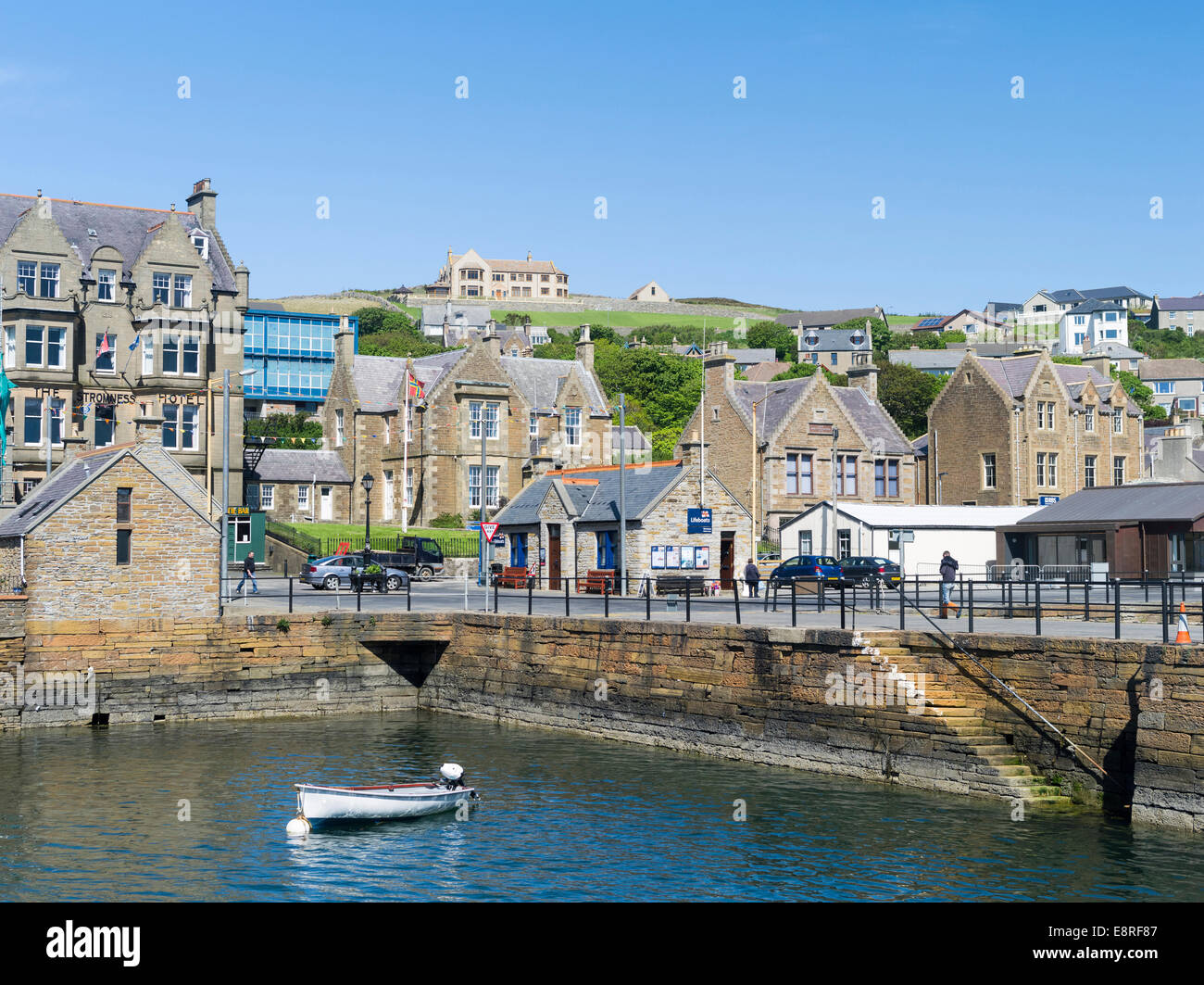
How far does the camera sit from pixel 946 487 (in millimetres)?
77625

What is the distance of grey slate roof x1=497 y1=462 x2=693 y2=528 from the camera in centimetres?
4725

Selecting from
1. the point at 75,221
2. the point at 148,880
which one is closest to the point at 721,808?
the point at 148,880

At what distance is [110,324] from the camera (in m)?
60.7

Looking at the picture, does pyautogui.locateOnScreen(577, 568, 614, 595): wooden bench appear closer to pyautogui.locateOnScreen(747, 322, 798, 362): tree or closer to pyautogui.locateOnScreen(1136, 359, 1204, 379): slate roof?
pyautogui.locateOnScreen(747, 322, 798, 362): tree

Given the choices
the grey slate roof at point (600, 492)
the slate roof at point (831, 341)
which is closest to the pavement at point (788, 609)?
the grey slate roof at point (600, 492)

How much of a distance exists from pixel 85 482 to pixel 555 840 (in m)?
17.2

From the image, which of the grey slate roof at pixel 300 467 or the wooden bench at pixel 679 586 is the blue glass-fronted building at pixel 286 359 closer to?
the grey slate roof at pixel 300 467

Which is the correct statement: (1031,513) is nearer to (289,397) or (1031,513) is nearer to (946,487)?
(946,487)

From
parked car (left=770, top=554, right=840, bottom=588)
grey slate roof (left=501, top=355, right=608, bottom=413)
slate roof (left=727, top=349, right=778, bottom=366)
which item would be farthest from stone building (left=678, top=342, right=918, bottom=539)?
slate roof (left=727, top=349, right=778, bottom=366)

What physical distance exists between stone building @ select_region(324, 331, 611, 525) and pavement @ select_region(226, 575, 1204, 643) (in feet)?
85.0

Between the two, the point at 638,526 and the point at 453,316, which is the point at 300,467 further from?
the point at 453,316

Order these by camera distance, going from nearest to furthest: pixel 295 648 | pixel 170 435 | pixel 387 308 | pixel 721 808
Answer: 1. pixel 721 808
2. pixel 295 648
3. pixel 170 435
4. pixel 387 308

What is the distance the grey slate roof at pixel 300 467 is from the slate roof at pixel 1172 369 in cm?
12459
